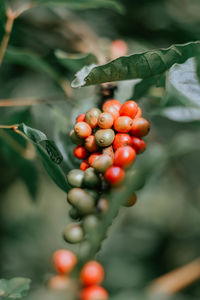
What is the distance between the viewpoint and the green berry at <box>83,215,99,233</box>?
1.19 metres

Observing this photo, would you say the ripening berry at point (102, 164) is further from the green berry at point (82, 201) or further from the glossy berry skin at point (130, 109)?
the glossy berry skin at point (130, 109)

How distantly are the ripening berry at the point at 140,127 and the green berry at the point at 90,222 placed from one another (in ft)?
1.39

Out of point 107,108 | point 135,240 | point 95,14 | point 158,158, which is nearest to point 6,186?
point 135,240

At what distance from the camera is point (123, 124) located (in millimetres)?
1420

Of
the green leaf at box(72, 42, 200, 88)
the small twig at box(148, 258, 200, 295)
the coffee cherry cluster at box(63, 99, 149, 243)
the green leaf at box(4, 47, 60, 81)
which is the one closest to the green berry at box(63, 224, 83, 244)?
the coffee cherry cluster at box(63, 99, 149, 243)

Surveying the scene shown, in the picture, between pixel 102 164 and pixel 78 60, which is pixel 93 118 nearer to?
pixel 102 164

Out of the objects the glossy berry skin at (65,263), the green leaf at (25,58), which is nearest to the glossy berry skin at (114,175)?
the glossy berry skin at (65,263)

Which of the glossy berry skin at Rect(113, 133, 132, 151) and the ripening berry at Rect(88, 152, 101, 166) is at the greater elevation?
the glossy berry skin at Rect(113, 133, 132, 151)

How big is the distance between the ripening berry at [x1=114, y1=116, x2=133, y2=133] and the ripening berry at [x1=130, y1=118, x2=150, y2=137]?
2 cm

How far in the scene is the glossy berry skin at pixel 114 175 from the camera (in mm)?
1231

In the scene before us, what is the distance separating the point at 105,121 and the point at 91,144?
122 millimetres

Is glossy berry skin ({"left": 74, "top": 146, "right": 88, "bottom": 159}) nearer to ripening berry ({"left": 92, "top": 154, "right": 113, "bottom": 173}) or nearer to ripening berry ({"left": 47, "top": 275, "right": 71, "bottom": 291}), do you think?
ripening berry ({"left": 92, "top": 154, "right": 113, "bottom": 173})

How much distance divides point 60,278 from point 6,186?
356 cm

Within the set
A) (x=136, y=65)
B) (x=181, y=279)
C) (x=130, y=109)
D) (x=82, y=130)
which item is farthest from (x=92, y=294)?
(x=181, y=279)
